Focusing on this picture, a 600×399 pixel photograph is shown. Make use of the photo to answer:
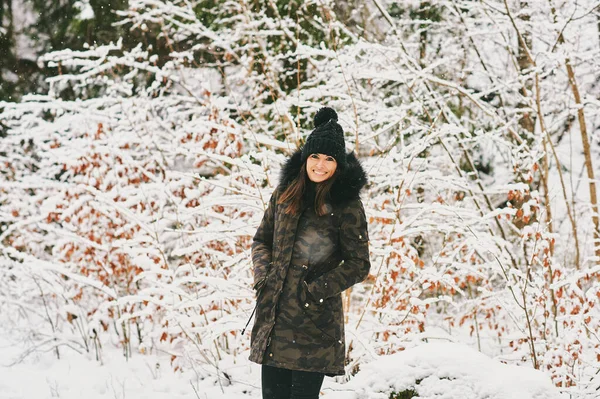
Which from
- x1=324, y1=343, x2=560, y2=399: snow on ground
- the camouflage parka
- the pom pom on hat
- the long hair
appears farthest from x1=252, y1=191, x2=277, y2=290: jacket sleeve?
x1=324, y1=343, x2=560, y2=399: snow on ground

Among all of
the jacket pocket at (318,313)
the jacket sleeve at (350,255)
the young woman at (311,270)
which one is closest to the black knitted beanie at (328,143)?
the young woman at (311,270)

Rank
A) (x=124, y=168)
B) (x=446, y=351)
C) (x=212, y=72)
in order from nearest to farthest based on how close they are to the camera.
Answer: (x=446, y=351) < (x=124, y=168) < (x=212, y=72)

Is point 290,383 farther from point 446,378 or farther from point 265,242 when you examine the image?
point 446,378

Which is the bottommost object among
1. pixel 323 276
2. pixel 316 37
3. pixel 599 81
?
pixel 323 276

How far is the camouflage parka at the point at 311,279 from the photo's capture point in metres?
2.41

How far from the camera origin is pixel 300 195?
8.30 feet

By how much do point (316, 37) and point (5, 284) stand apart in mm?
4918

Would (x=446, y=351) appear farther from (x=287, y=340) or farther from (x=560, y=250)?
(x=560, y=250)

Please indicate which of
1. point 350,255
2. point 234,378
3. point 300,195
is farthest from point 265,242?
point 234,378

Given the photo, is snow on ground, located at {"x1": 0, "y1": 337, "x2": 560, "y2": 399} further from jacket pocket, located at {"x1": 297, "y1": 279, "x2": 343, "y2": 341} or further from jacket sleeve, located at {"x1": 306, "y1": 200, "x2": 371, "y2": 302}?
jacket sleeve, located at {"x1": 306, "y1": 200, "x2": 371, "y2": 302}

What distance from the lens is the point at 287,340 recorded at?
241cm

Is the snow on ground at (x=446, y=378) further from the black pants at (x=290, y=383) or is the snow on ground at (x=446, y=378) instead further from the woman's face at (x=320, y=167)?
the woman's face at (x=320, y=167)

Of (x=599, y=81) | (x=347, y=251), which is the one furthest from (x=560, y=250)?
(x=347, y=251)

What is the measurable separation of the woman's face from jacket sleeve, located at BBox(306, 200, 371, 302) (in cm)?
17
